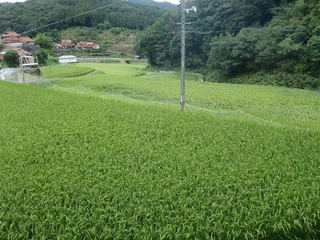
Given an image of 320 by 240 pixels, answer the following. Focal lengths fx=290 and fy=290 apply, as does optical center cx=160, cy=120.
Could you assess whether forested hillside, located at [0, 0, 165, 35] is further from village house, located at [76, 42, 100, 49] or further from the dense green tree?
the dense green tree

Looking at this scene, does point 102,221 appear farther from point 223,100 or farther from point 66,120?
point 223,100

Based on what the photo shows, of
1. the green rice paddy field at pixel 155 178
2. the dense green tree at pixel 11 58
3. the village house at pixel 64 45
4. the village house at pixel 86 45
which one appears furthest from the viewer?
the village house at pixel 86 45

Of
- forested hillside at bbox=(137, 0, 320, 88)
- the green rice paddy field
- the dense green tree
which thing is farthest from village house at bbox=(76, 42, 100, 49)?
the green rice paddy field

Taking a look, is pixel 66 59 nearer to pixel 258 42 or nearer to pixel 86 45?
pixel 86 45

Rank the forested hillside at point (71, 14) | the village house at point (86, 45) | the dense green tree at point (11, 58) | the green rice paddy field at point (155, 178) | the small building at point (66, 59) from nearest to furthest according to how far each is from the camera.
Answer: the green rice paddy field at point (155, 178), the dense green tree at point (11, 58), the small building at point (66, 59), the forested hillside at point (71, 14), the village house at point (86, 45)

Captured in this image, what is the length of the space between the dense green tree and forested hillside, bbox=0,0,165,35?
665 inches

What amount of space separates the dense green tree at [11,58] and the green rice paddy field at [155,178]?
24.6m

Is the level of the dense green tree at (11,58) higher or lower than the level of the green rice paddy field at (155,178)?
higher

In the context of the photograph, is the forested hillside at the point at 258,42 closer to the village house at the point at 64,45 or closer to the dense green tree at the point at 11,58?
the dense green tree at the point at 11,58

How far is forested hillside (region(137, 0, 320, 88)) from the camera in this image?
2173cm

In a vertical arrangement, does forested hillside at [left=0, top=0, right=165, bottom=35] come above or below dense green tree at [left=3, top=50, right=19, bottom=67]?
above

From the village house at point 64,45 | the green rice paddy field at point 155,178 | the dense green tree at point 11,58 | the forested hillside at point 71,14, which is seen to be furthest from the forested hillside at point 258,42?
the village house at point 64,45

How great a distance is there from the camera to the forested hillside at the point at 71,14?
4894cm

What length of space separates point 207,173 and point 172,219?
128cm
